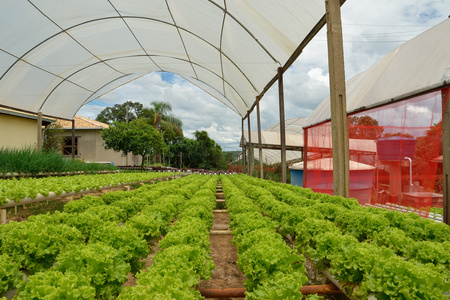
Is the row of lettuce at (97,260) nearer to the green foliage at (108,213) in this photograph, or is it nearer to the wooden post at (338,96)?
the green foliage at (108,213)

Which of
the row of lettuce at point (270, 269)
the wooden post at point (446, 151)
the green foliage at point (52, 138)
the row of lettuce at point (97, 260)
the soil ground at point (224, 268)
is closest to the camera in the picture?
the row of lettuce at point (97, 260)

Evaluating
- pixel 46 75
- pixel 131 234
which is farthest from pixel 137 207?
pixel 46 75

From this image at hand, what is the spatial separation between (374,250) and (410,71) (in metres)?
5.18

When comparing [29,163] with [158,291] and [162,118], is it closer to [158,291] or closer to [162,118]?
[158,291]

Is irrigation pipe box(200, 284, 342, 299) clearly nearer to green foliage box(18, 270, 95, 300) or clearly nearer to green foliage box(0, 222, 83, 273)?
green foliage box(18, 270, 95, 300)

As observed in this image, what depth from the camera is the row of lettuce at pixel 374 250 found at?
6.35 ft

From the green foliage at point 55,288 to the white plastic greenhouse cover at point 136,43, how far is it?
5842mm

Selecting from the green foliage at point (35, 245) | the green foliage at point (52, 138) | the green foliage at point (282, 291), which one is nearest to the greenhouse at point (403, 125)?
the green foliage at point (282, 291)

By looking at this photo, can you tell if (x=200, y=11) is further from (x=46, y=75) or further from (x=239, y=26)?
(x=46, y=75)

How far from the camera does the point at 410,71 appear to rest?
5.96 m

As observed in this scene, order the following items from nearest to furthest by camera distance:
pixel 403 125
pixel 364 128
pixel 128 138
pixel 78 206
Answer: pixel 78 206 < pixel 403 125 < pixel 364 128 < pixel 128 138

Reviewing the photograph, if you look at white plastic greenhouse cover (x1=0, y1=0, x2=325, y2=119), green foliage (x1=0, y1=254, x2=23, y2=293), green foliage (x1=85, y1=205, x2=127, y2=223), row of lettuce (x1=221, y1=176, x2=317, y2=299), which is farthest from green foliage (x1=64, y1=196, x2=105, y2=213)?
white plastic greenhouse cover (x1=0, y1=0, x2=325, y2=119)

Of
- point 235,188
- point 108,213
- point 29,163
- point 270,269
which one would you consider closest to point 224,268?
point 108,213

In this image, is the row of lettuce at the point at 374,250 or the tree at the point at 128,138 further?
the tree at the point at 128,138
